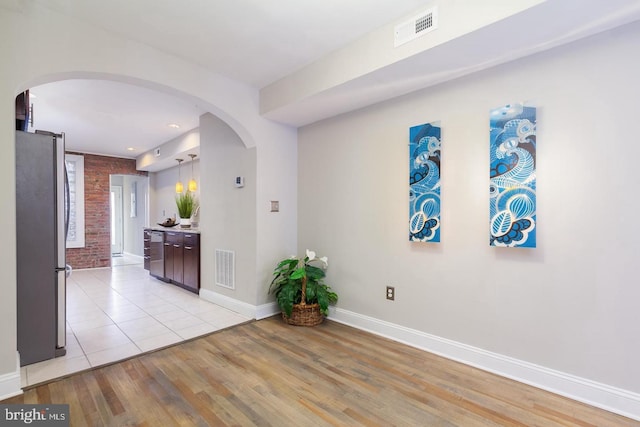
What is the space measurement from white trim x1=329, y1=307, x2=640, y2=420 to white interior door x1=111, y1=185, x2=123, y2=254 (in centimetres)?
929

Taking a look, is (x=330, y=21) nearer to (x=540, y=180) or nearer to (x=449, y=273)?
(x=540, y=180)

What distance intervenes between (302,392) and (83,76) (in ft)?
9.53

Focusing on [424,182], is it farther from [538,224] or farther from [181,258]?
[181,258]

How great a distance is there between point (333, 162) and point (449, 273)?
170 centimetres

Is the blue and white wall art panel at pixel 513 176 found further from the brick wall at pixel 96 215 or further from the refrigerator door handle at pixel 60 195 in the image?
the brick wall at pixel 96 215

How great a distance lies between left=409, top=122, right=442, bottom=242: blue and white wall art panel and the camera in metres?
2.63

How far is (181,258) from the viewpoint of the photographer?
484 centimetres

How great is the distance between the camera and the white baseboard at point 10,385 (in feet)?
6.36

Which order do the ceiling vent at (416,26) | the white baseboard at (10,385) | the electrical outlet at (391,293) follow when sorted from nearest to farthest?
the white baseboard at (10,385) < the ceiling vent at (416,26) < the electrical outlet at (391,293)

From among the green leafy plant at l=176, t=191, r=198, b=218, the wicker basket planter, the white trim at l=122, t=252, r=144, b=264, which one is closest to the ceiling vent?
the wicker basket planter

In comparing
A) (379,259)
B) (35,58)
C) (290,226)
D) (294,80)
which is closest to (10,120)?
(35,58)

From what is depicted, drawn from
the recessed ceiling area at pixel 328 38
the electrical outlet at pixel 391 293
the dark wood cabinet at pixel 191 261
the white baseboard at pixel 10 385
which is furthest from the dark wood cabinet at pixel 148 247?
the electrical outlet at pixel 391 293

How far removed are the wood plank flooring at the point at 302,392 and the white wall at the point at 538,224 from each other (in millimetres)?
318

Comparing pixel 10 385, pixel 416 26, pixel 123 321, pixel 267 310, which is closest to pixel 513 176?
pixel 416 26
